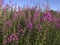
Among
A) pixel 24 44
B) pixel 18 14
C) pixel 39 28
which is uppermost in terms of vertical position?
pixel 18 14

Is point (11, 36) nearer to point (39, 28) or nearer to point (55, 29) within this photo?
point (39, 28)

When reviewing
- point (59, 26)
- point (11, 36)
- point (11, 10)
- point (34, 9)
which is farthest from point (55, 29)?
point (11, 36)

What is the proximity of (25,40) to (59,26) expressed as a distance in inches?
66.8

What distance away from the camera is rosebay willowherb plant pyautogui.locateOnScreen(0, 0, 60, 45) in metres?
5.50

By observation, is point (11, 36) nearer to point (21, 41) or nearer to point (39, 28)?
point (21, 41)

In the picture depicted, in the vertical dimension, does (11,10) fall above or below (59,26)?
above

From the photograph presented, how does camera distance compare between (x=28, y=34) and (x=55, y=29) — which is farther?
(x=55, y=29)

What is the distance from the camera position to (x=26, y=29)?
5938 millimetres

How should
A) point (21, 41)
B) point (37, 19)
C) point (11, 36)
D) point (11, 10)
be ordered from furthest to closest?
point (11, 10) → point (37, 19) → point (21, 41) → point (11, 36)

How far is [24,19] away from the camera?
6.41 m

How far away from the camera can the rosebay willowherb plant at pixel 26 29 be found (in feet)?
18.0

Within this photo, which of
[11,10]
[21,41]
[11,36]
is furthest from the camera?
[11,10]

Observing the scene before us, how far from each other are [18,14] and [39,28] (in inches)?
30.5

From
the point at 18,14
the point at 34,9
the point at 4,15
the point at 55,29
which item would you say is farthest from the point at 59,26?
the point at 4,15
